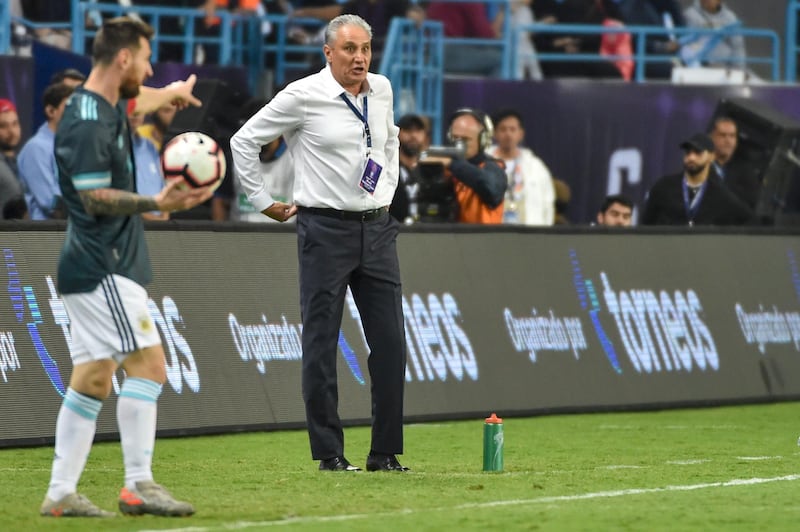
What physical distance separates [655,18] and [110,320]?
1578cm

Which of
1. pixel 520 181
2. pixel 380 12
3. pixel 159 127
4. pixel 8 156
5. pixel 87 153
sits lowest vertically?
pixel 520 181

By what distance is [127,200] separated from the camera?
25.0ft

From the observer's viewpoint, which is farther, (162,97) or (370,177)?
(370,177)

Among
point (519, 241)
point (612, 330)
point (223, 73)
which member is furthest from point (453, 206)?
point (223, 73)

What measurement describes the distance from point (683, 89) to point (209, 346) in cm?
1010

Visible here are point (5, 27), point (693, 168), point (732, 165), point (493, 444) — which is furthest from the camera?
point (732, 165)

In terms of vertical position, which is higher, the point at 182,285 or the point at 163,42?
the point at 163,42

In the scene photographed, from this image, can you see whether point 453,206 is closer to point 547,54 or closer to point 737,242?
point 737,242

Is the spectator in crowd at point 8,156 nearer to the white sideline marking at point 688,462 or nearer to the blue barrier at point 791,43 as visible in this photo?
the white sideline marking at point 688,462

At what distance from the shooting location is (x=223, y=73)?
61.7ft

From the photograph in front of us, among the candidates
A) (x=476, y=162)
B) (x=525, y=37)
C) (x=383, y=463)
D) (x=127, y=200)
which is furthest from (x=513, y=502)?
(x=525, y=37)

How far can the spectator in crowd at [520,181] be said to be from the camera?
648 inches

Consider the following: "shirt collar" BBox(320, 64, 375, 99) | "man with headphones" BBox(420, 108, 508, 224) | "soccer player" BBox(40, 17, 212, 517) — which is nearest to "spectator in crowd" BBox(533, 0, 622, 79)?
"man with headphones" BBox(420, 108, 508, 224)

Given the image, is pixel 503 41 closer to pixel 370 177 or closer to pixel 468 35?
pixel 468 35
